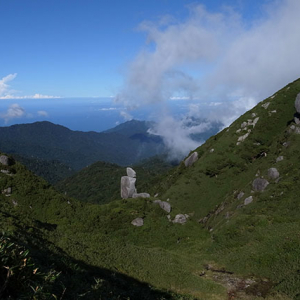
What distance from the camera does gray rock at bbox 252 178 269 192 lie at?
52156mm

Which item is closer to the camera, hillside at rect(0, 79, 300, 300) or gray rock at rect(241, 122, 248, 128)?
hillside at rect(0, 79, 300, 300)

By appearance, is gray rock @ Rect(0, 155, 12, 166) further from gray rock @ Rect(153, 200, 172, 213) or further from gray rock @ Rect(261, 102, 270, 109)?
gray rock @ Rect(261, 102, 270, 109)

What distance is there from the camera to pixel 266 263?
22844 millimetres

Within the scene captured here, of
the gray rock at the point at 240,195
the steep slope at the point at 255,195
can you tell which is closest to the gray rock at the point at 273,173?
the steep slope at the point at 255,195

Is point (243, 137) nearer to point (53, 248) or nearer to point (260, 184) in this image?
point (260, 184)

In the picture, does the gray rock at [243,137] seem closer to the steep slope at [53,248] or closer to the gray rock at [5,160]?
the steep slope at [53,248]

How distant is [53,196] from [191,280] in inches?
1172

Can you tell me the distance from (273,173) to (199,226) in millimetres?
20623

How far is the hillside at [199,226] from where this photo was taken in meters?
18.9

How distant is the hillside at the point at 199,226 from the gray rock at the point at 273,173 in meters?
0.22

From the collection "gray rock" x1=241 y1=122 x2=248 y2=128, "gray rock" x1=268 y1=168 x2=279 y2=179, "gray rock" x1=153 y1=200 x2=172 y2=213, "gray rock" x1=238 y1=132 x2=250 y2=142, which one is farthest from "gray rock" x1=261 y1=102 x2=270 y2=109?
"gray rock" x1=153 y1=200 x2=172 y2=213

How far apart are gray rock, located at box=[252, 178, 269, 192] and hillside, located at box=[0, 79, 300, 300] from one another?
0.72ft

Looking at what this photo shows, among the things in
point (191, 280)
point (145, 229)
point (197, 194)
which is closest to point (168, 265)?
point (191, 280)

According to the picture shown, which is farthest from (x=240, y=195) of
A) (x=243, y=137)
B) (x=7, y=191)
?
(x=7, y=191)
